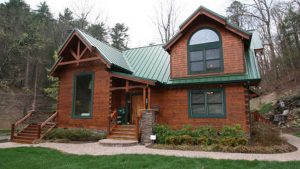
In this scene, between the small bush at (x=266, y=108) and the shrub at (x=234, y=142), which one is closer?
the shrub at (x=234, y=142)

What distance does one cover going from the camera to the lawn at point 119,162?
6.54 m

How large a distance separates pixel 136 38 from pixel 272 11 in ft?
71.5

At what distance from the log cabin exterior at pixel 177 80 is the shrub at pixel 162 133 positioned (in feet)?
4.32

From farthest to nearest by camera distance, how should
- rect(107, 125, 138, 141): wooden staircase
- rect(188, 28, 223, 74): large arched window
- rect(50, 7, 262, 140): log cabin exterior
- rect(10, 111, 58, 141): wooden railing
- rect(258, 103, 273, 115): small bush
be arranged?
rect(258, 103, 273, 115): small bush < rect(10, 111, 58, 141): wooden railing < rect(188, 28, 223, 74): large arched window < rect(107, 125, 138, 141): wooden staircase < rect(50, 7, 262, 140): log cabin exterior

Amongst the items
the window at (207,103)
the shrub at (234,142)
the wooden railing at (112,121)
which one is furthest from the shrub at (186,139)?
the wooden railing at (112,121)

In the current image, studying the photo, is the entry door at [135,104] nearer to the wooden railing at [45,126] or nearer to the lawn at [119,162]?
the wooden railing at [45,126]

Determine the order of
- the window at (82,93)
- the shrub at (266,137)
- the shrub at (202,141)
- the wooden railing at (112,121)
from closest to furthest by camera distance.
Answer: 1. the shrub at (266,137)
2. the shrub at (202,141)
3. the wooden railing at (112,121)
4. the window at (82,93)

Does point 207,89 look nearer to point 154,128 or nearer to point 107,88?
point 154,128

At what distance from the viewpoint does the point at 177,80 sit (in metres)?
12.9

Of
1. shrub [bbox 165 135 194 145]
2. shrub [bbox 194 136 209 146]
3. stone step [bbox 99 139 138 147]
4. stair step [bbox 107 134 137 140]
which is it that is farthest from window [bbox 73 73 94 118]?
shrub [bbox 194 136 209 146]

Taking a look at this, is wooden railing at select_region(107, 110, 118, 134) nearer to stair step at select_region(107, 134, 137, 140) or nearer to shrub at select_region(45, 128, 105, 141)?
stair step at select_region(107, 134, 137, 140)

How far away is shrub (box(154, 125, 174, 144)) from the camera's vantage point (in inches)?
439

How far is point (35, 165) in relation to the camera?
7.39 meters

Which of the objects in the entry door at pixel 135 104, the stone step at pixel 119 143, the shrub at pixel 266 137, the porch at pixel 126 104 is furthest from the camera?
the entry door at pixel 135 104
